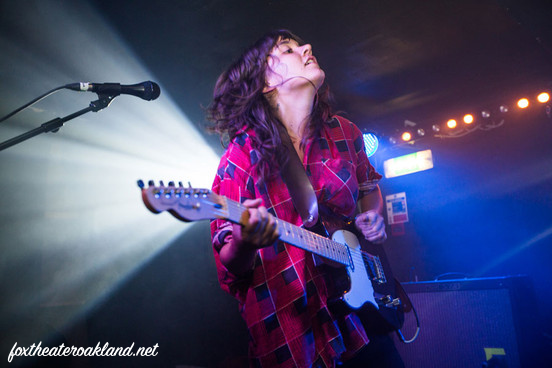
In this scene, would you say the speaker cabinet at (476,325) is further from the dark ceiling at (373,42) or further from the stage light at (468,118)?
the stage light at (468,118)

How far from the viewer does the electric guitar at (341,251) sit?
114cm

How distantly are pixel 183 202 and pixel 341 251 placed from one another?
76cm

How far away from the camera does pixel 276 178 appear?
1713mm

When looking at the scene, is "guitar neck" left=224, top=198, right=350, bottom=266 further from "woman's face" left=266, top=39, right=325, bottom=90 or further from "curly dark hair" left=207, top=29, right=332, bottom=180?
"woman's face" left=266, top=39, right=325, bottom=90

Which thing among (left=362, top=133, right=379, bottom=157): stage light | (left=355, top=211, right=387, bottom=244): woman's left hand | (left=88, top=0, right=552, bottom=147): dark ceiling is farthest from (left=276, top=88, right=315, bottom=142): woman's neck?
(left=362, top=133, right=379, bottom=157): stage light

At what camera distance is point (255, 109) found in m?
1.99

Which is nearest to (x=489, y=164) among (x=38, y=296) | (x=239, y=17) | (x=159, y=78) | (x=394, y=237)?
(x=394, y=237)

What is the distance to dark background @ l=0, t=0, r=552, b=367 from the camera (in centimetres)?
394

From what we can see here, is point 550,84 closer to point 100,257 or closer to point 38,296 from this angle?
point 100,257

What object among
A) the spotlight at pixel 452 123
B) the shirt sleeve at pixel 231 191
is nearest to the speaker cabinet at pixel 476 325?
the shirt sleeve at pixel 231 191

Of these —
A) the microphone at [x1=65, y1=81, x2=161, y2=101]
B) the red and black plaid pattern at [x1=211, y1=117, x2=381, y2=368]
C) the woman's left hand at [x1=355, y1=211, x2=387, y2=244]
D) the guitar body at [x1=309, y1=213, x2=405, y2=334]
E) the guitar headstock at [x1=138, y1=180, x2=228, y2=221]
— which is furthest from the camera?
the microphone at [x1=65, y1=81, x2=161, y2=101]

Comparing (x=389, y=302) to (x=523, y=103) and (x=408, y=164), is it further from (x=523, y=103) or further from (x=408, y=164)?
(x=408, y=164)

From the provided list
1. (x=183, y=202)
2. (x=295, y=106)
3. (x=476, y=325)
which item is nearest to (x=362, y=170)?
(x=295, y=106)

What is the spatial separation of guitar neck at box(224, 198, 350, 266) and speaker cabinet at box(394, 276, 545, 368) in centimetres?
224
